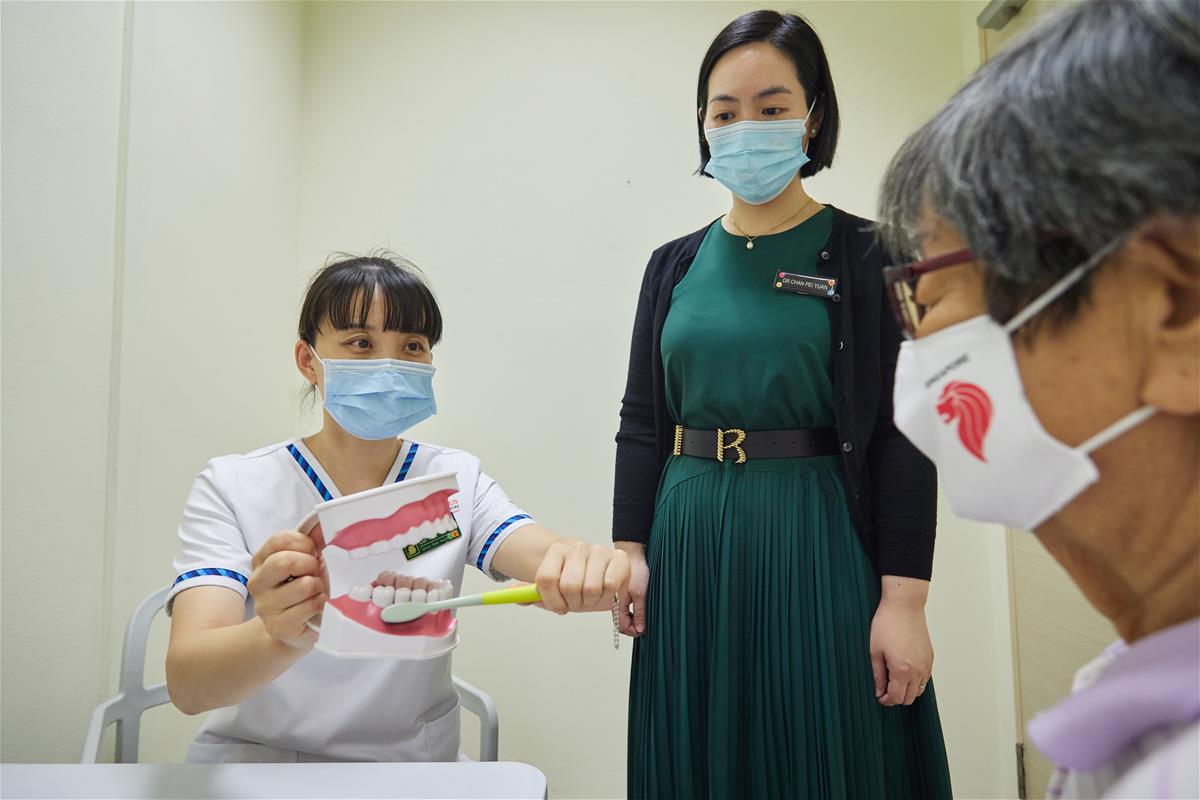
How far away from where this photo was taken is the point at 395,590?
0.76m

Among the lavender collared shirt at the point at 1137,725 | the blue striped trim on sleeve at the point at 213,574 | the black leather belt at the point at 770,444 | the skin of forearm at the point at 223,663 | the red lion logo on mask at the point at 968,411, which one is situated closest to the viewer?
the lavender collared shirt at the point at 1137,725

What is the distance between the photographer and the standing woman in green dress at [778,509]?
1081 millimetres

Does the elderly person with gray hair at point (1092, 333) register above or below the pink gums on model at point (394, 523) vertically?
above

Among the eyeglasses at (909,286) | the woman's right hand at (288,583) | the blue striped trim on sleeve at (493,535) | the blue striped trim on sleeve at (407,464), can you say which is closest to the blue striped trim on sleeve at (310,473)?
the blue striped trim on sleeve at (407,464)

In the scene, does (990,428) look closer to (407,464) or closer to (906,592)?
(906,592)

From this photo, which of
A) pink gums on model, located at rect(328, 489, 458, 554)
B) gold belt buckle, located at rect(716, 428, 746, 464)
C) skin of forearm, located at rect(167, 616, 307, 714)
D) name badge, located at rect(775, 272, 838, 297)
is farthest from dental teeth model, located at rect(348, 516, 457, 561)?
name badge, located at rect(775, 272, 838, 297)

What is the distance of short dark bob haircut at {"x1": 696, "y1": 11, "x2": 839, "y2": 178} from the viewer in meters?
1.22

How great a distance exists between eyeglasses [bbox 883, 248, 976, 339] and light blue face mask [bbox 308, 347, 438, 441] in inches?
32.6

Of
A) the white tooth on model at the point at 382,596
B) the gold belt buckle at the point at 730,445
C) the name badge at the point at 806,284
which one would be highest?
the name badge at the point at 806,284

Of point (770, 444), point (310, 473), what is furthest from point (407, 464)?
point (770, 444)

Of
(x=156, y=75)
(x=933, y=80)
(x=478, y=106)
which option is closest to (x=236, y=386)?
(x=156, y=75)

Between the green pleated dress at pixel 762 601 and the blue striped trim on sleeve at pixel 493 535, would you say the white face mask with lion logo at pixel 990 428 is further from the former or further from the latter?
the blue striped trim on sleeve at pixel 493 535

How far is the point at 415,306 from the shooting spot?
1.27 metres

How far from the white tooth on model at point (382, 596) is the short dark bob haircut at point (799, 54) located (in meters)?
1.01
